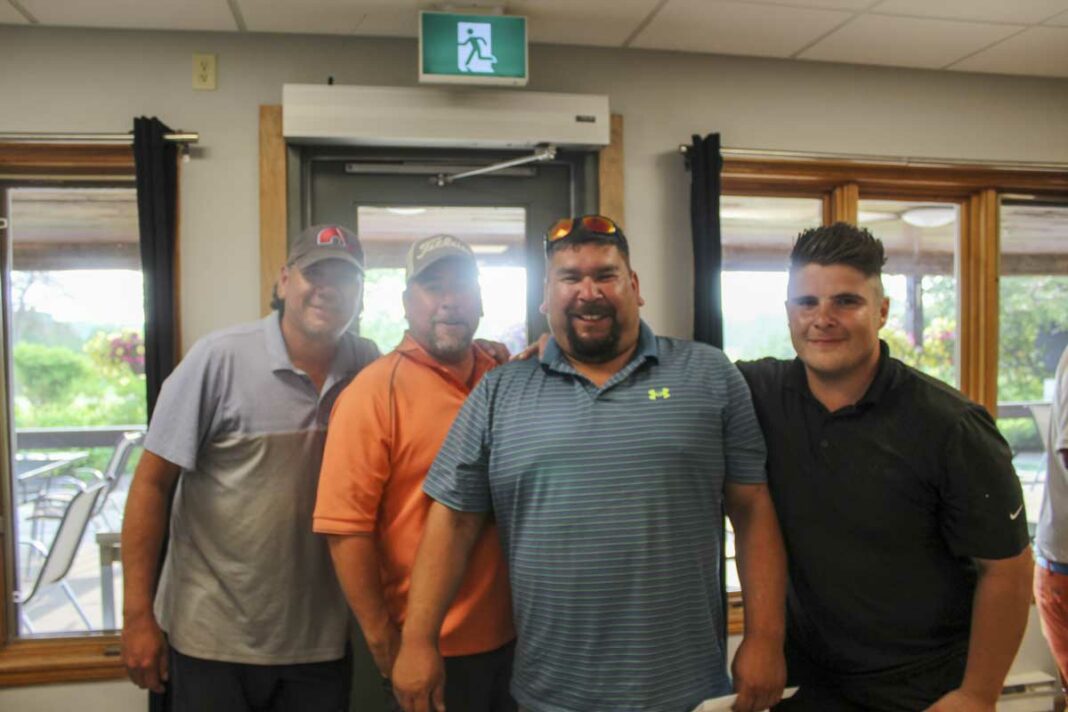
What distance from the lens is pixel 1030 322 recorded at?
3334 mm

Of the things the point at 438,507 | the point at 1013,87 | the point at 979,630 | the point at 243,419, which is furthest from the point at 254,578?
the point at 1013,87

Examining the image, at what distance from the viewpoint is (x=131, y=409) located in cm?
268

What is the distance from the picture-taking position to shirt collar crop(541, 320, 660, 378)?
1464 mm

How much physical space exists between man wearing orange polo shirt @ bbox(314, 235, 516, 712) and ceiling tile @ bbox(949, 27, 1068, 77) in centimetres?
249

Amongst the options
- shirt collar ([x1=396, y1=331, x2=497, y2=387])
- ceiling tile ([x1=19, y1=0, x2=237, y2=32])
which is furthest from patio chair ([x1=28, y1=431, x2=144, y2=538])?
shirt collar ([x1=396, y1=331, x2=497, y2=387])

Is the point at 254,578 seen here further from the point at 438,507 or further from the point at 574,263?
the point at 574,263

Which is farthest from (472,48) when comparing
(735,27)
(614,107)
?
(735,27)

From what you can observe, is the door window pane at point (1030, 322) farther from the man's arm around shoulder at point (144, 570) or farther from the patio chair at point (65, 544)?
the patio chair at point (65, 544)

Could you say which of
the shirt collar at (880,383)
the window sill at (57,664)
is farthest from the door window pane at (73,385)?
the shirt collar at (880,383)

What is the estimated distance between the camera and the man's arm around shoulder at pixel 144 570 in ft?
5.65

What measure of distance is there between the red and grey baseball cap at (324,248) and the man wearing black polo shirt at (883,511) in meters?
1.06

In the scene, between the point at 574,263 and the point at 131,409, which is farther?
the point at 131,409

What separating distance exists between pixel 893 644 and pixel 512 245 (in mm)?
1871

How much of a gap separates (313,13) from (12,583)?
2250 millimetres
